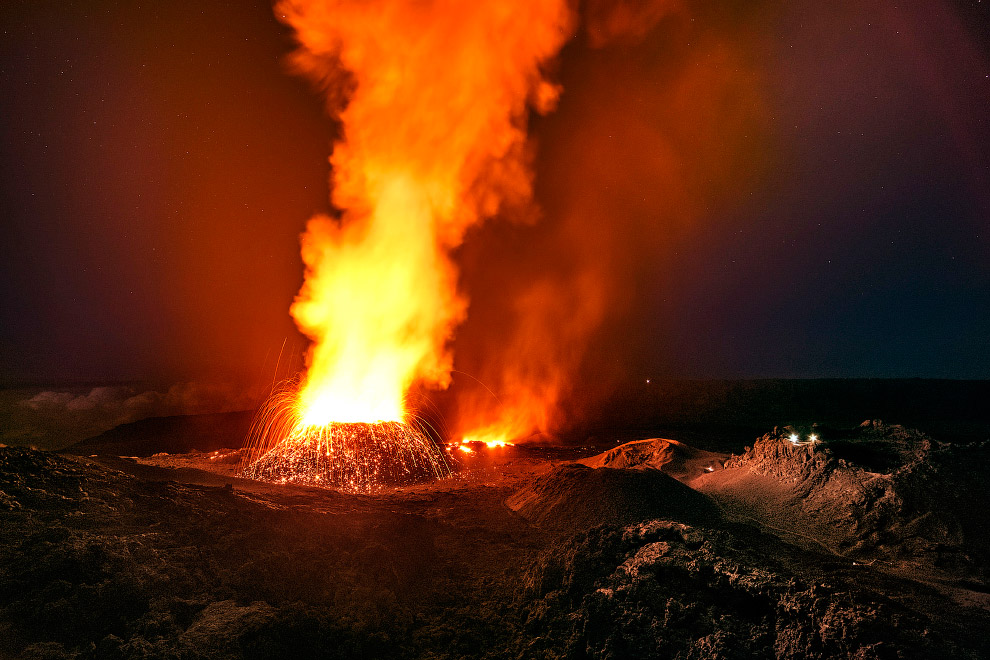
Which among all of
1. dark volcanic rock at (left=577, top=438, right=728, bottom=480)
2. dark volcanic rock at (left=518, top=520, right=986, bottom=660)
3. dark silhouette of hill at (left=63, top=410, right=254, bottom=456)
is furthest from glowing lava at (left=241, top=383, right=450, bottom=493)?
dark silhouette of hill at (left=63, top=410, right=254, bottom=456)

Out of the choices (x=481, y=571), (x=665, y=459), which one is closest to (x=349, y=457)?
(x=481, y=571)

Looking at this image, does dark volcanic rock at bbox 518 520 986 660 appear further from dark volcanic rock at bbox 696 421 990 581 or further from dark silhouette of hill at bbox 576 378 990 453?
dark silhouette of hill at bbox 576 378 990 453

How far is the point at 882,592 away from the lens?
Answer: 734 centimetres

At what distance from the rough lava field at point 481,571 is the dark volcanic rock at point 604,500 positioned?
0.23 ft

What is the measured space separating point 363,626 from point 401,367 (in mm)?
13136

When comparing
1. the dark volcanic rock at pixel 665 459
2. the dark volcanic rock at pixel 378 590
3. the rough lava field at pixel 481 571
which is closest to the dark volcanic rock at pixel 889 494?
the rough lava field at pixel 481 571

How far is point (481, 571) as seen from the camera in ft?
23.8

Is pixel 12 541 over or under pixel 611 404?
under

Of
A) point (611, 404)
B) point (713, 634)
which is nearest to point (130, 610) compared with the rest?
point (713, 634)

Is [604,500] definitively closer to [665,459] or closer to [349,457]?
[665,459]

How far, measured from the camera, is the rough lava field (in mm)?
4590

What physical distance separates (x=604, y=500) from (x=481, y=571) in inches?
188

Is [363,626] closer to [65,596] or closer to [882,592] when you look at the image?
[65,596]

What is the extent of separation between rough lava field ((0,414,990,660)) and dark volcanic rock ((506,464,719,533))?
0.07 metres
